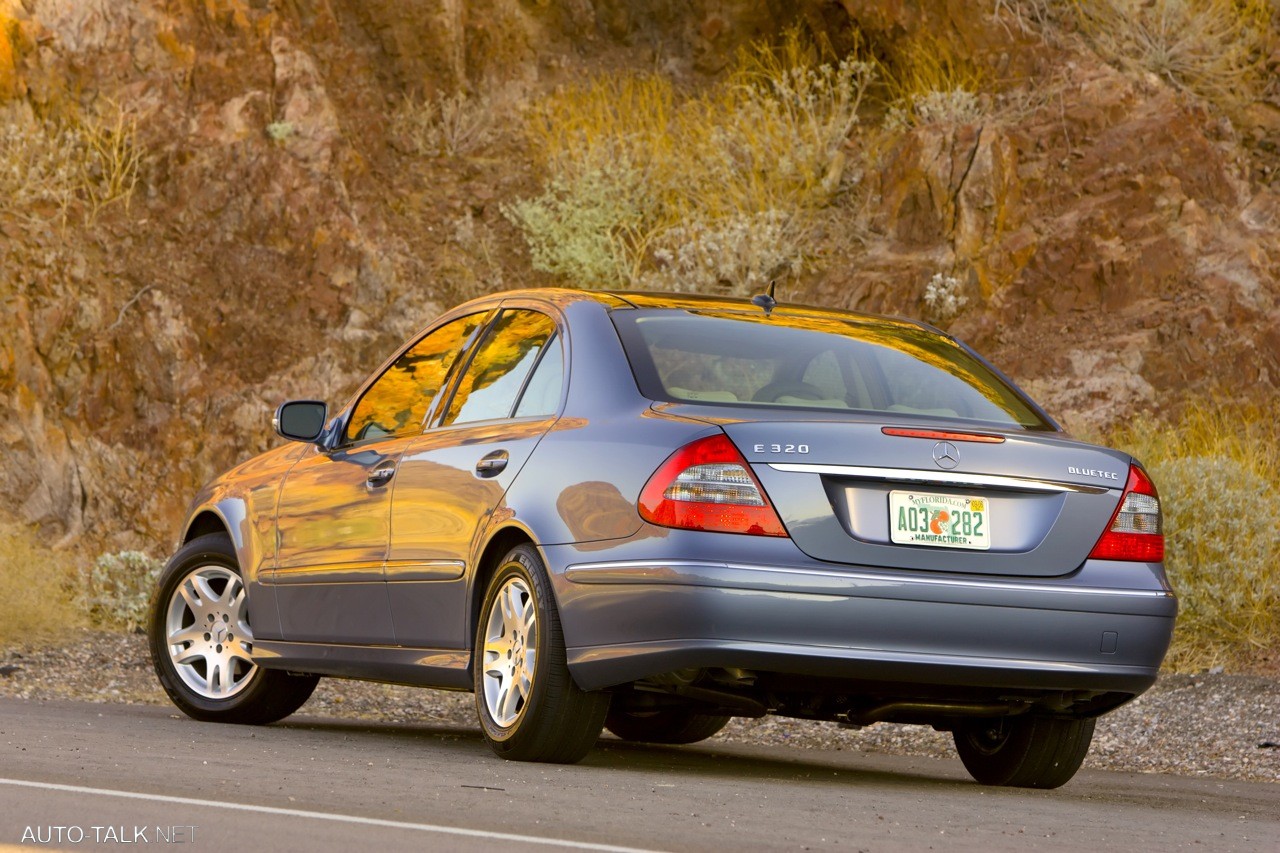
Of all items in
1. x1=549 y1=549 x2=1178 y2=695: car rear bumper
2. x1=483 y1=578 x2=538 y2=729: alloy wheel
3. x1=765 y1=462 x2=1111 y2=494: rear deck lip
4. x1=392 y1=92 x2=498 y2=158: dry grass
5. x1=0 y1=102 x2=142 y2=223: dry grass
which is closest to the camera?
x1=549 y1=549 x2=1178 y2=695: car rear bumper

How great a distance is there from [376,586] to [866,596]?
2231mm

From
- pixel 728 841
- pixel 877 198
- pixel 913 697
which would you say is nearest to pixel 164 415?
pixel 877 198

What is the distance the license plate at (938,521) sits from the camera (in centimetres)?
598

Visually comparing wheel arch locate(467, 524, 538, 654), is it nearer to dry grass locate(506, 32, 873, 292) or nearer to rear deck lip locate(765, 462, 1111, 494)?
rear deck lip locate(765, 462, 1111, 494)

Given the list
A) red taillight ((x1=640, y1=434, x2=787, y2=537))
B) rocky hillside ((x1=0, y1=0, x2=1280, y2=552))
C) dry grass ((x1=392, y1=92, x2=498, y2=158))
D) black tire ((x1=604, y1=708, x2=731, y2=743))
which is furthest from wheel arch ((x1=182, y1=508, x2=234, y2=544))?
dry grass ((x1=392, y1=92, x2=498, y2=158))

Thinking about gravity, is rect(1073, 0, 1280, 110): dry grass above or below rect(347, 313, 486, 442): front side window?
above

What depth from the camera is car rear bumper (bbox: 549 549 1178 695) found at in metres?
5.83

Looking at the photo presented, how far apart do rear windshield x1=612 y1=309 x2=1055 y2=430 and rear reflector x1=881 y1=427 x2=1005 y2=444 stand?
0.43 metres

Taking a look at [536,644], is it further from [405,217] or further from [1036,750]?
[405,217]

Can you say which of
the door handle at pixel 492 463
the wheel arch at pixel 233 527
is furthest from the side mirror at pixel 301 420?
the door handle at pixel 492 463

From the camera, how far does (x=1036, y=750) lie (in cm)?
709

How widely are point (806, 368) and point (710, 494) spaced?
1094mm

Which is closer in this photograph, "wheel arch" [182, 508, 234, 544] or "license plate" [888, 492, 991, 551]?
"license plate" [888, 492, 991, 551]

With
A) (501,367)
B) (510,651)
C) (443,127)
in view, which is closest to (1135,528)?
(510,651)
